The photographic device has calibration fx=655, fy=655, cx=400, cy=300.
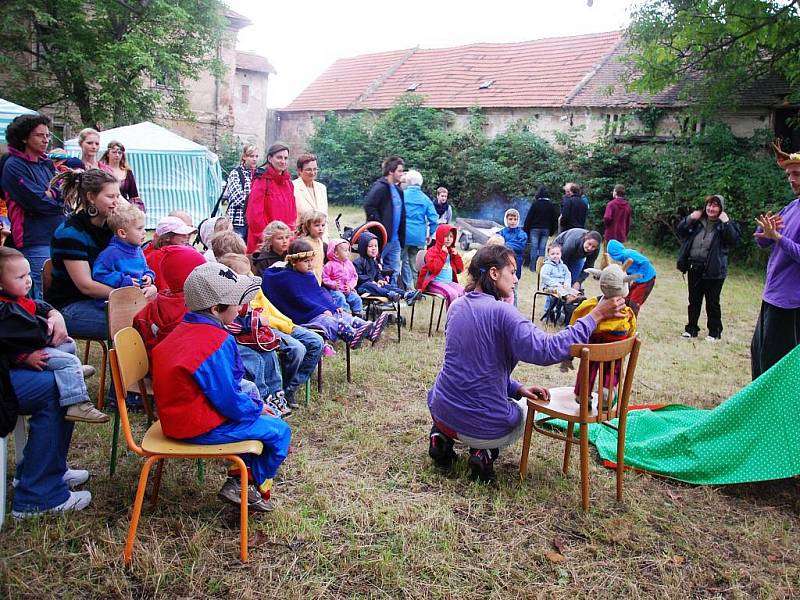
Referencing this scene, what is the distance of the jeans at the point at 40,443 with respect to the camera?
3.03 metres

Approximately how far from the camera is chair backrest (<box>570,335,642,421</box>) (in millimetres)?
3395

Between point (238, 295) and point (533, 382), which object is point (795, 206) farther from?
point (238, 295)

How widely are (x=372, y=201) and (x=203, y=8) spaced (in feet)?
50.0

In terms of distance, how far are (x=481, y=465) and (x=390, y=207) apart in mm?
4704

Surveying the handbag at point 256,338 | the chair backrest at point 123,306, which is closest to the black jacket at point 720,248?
the handbag at point 256,338

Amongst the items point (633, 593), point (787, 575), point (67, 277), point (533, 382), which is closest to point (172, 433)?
point (67, 277)

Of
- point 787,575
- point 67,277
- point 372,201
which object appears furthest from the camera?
point 372,201

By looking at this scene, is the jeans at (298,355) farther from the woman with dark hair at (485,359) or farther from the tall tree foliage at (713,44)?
the tall tree foliage at (713,44)

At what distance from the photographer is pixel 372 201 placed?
793 cm

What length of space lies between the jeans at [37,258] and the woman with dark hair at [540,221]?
7.88m

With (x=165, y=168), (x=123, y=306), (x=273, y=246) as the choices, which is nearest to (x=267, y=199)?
(x=273, y=246)

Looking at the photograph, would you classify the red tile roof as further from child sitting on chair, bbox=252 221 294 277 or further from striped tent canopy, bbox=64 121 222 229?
child sitting on chair, bbox=252 221 294 277

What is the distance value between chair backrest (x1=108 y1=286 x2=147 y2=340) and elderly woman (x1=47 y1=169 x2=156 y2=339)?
0.28m

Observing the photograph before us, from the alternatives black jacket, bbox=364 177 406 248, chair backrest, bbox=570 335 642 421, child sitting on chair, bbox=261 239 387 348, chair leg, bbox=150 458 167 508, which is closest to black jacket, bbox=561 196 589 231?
black jacket, bbox=364 177 406 248
